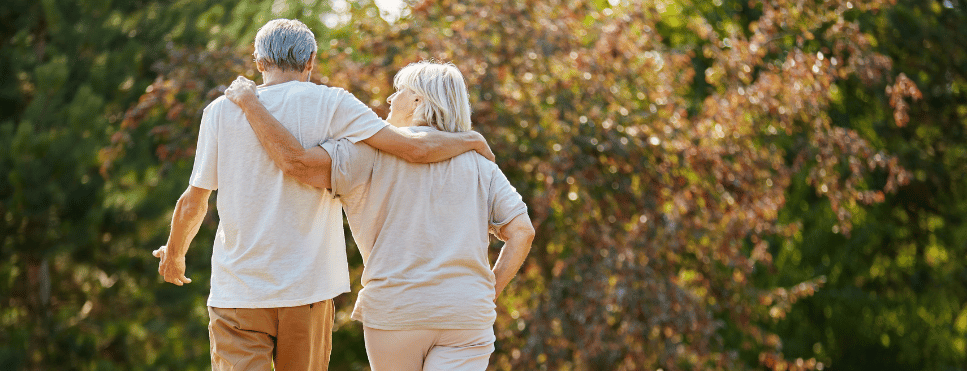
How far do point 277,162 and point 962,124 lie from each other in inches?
266

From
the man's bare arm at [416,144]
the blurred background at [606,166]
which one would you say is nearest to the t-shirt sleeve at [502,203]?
the man's bare arm at [416,144]

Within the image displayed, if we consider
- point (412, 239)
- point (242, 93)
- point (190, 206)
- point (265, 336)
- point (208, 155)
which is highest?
point (242, 93)

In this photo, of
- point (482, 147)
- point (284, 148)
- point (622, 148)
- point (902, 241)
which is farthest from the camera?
point (902, 241)

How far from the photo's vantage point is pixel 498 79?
14.6 ft

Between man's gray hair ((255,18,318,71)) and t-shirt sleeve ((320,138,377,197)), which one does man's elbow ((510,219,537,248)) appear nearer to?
t-shirt sleeve ((320,138,377,197))

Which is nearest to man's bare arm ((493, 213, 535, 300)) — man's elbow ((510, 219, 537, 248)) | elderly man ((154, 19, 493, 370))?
man's elbow ((510, 219, 537, 248))

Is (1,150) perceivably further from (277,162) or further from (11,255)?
(277,162)

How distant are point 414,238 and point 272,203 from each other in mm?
325

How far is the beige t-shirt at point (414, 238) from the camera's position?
1.95m

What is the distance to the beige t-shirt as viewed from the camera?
6.39 ft

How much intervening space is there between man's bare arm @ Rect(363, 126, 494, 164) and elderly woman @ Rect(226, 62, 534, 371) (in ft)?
0.08

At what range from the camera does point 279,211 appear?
1.92 meters

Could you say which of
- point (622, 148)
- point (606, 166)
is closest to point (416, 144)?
point (622, 148)

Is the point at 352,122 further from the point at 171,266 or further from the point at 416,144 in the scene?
the point at 171,266
